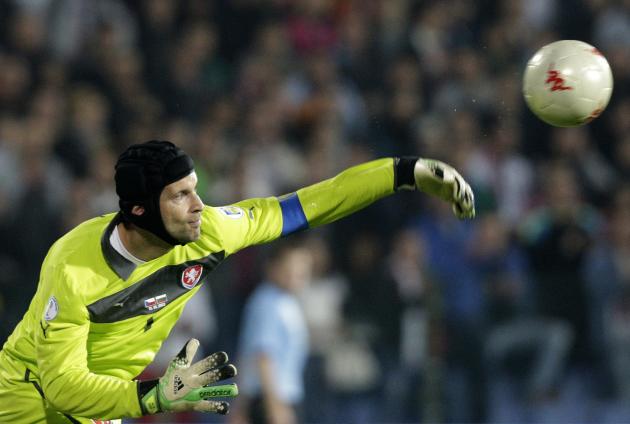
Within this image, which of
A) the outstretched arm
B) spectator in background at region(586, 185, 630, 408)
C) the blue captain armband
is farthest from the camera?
spectator in background at region(586, 185, 630, 408)

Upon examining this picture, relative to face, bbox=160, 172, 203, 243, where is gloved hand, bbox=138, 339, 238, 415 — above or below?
below

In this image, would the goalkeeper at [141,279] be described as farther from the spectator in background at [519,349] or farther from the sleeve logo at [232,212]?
the spectator in background at [519,349]

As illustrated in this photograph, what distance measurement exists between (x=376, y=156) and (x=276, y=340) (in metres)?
3.19

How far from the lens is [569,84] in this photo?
5.85 metres

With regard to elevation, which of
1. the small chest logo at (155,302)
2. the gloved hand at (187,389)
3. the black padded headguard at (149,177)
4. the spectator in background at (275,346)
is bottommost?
the spectator in background at (275,346)

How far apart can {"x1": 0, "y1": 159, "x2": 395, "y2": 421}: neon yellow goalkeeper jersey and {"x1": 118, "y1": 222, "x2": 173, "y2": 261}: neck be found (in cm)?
5

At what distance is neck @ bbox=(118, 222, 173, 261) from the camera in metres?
4.94

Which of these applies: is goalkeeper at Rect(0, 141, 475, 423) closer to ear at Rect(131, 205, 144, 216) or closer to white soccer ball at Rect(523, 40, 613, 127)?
ear at Rect(131, 205, 144, 216)

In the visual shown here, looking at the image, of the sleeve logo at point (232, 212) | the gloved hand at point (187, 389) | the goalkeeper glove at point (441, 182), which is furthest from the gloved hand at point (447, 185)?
the gloved hand at point (187, 389)

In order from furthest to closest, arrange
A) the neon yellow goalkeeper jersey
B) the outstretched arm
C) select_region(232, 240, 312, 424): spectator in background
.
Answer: select_region(232, 240, 312, 424): spectator in background
the outstretched arm
the neon yellow goalkeeper jersey

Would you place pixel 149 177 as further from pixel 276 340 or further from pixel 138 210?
pixel 276 340

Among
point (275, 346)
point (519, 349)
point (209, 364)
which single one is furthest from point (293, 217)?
point (519, 349)

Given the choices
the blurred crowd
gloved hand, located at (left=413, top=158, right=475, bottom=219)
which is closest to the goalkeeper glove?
gloved hand, located at (left=413, top=158, right=475, bottom=219)

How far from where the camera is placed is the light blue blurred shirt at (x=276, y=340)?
8414mm
